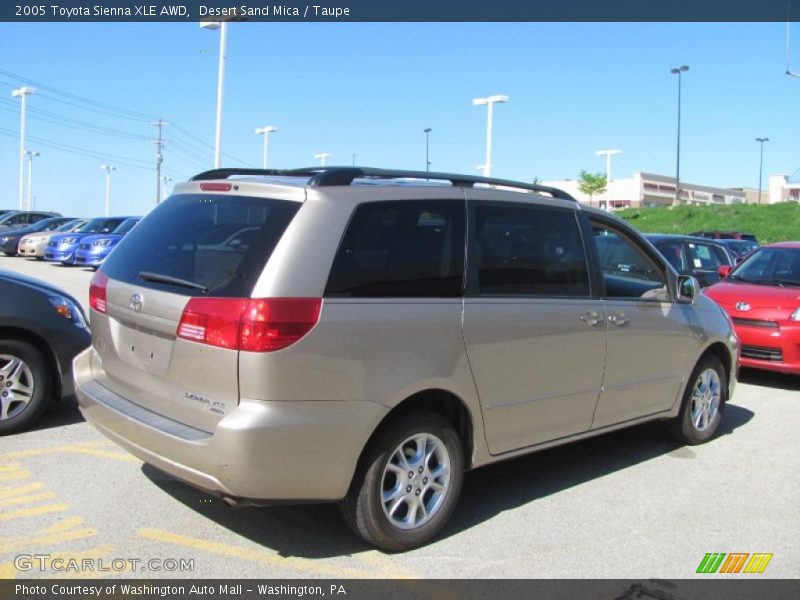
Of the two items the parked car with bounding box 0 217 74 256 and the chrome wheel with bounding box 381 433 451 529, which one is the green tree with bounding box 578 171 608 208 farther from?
the chrome wheel with bounding box 381 433 451 529

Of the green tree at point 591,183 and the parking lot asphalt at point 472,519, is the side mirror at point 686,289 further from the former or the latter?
the green tree at point 591,183

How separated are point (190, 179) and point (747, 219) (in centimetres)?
5768

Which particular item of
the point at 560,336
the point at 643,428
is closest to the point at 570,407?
the point at 560,336

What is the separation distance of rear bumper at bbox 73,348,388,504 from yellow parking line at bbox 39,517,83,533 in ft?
2.26

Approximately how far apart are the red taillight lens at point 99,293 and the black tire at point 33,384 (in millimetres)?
1542

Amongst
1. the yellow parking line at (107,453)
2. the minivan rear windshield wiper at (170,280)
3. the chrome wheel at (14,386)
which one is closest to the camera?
the minivan rear windshield wiper at (170,280)

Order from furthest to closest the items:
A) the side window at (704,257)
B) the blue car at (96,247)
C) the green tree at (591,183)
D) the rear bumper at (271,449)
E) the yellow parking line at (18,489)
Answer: the green tree at (591,183) → the blue car at (96,247) → the side window at (704,257) → the yellow parking line at (18,489) → the rear bumper at (271,449)

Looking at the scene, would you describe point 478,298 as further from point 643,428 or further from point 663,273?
point 643,428

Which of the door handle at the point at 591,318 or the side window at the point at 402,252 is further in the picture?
the door handle at the point at 591,318

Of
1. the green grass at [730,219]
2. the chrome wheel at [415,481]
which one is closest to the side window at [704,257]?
the chrome wheel at [415,481]

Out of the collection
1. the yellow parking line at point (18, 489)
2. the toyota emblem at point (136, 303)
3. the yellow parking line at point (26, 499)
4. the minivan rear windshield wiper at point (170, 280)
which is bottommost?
the yellow parking line at point (26, 499)

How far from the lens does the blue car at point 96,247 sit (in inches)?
868

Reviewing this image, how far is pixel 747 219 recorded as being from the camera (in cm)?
5509

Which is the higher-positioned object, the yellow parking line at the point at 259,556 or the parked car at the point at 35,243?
the parked car at the point at 35,243
